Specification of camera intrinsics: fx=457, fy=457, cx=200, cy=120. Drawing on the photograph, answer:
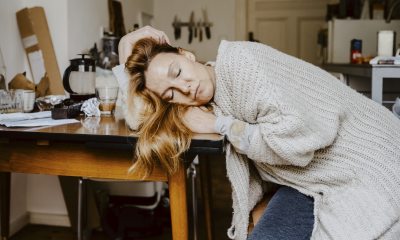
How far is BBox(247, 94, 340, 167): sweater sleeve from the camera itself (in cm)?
111

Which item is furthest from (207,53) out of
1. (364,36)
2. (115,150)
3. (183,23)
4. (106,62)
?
(115,150)

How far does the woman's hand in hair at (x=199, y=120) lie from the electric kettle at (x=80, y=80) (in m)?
0.79

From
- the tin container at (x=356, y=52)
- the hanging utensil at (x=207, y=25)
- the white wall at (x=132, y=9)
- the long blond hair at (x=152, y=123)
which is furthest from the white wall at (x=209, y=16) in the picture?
the long blond hair at (x=152, y=123)

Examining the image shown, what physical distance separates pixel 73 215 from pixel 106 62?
920 mm

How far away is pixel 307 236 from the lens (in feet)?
3.89

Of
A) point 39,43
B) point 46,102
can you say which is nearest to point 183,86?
point 46,102

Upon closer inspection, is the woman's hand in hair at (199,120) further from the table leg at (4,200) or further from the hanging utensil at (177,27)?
the hanging utensil at (177,27)

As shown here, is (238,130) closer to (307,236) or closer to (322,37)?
(307,236)

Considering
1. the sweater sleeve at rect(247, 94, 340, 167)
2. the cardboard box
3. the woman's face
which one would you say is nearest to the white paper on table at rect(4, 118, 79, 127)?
the woman's face

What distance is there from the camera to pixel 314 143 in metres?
1.15

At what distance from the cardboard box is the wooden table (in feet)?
3.29

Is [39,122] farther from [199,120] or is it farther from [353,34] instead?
[353,34]

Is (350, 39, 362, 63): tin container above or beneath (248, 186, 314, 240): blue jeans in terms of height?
above

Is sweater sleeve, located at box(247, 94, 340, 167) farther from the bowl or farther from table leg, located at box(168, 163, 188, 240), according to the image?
the bowl
